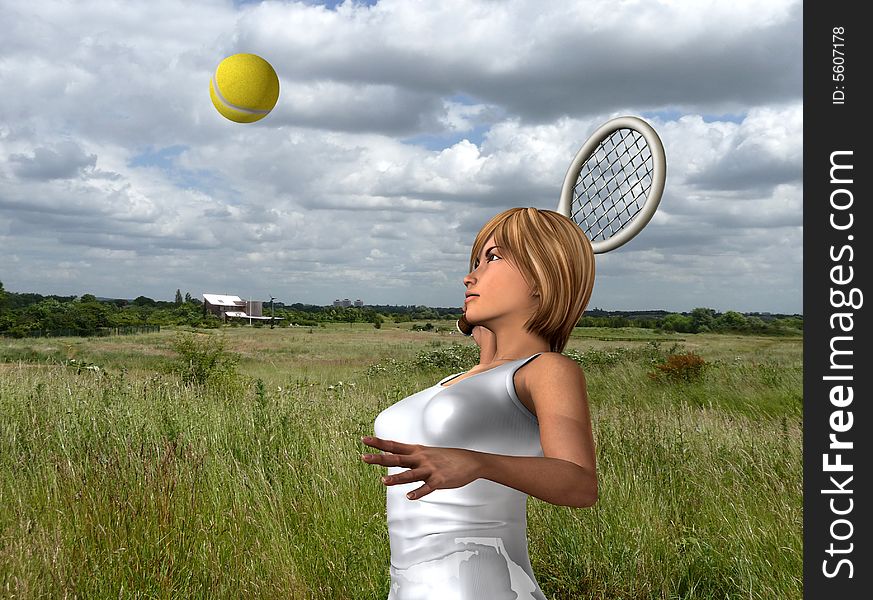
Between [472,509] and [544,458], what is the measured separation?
0.21 meters

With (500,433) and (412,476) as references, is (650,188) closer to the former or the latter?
(500,433)

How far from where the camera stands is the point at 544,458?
4.46 ft

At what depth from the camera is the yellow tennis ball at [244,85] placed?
4762mm

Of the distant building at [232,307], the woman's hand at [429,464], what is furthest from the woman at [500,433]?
the distant building at [232,307]

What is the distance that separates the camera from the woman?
134 cm

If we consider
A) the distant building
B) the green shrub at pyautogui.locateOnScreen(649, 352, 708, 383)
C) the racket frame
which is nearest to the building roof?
the distant building

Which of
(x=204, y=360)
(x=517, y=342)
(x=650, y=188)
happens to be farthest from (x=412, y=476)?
(x=204, y=360)

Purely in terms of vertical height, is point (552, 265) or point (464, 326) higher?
point (552, 265)

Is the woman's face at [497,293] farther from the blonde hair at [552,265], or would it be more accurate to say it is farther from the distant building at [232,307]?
the distant building at [232,307]

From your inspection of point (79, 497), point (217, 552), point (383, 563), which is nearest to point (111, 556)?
point (217, 552)

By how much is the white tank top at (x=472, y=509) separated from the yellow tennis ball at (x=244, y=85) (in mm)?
3730

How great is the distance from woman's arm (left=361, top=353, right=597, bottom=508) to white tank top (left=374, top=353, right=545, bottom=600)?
0.08 metres

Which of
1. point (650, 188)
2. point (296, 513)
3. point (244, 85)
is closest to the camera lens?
point (650, 188)

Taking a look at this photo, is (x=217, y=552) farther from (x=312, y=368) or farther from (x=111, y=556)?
(x=312, y=368)
